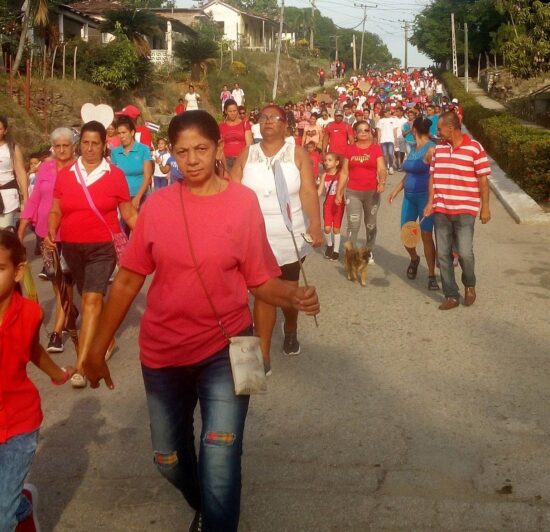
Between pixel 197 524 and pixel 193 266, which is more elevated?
pixel 193 266

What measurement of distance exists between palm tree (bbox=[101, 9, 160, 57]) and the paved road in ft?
107

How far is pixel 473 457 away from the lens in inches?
185

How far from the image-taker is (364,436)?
503 centimetres

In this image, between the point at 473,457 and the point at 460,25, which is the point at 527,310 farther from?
the point at 460,25

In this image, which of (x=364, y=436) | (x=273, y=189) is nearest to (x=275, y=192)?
(x=273, y=189)

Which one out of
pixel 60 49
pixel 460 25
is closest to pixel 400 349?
pixel 60 49

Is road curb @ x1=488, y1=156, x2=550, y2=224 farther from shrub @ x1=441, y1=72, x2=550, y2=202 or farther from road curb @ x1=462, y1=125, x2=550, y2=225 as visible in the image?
shrub @ x1=441, y1=72, x2=550, y2=202

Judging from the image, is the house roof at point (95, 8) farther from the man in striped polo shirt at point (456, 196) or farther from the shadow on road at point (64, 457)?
the shadow on road at point (64, 457)

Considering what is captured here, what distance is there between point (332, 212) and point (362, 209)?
0.65 metres

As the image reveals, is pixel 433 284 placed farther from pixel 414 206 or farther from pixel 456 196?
pixel 456 196

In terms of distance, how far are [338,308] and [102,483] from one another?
4180mm

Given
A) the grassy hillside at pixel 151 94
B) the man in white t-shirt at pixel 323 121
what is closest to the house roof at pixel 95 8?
the grassy hillside at pixel 151 94

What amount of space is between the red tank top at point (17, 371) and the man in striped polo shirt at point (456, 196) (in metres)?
5.24

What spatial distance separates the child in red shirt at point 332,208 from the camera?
10.9 metres
